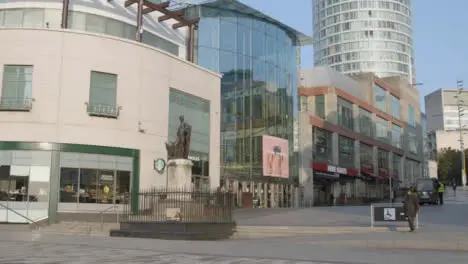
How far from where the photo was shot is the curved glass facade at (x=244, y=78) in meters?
45.6

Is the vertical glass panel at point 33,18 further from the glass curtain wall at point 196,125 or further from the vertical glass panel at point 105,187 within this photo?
the vertical glass panel at point 105,187

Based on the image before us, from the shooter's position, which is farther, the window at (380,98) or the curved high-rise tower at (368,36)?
the curved high-rise tower at (368,36)

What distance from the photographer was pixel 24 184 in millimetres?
29891

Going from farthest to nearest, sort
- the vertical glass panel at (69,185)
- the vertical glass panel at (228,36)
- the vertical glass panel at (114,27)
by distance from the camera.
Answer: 1. the vertical glass panel at (228,36)
2. the vertical glass panel at (114,27)
3. the vertical glass panel at (69,185)

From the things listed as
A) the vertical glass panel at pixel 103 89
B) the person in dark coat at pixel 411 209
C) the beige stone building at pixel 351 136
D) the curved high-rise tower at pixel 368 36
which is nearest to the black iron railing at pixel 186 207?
the person in dark coat at pixel 411 209

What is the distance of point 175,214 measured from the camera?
2152cm

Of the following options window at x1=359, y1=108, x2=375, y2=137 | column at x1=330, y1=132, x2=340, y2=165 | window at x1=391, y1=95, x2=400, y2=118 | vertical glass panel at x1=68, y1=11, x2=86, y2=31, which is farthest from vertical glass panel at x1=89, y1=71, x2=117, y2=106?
window at x1=391, y1=95, x2=400, y2=118

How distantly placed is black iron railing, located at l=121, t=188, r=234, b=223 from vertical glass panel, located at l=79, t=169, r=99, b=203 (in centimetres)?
956

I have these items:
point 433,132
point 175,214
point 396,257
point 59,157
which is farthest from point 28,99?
point 433,132

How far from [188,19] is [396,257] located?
115 feet

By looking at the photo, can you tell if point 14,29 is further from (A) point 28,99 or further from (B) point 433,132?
(B) point 433,132

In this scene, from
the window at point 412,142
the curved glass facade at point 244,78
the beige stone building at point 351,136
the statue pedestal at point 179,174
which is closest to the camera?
the statue pedestal at point 179,174

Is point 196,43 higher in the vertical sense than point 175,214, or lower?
higher

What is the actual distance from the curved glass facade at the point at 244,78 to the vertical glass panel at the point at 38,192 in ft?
57.7
